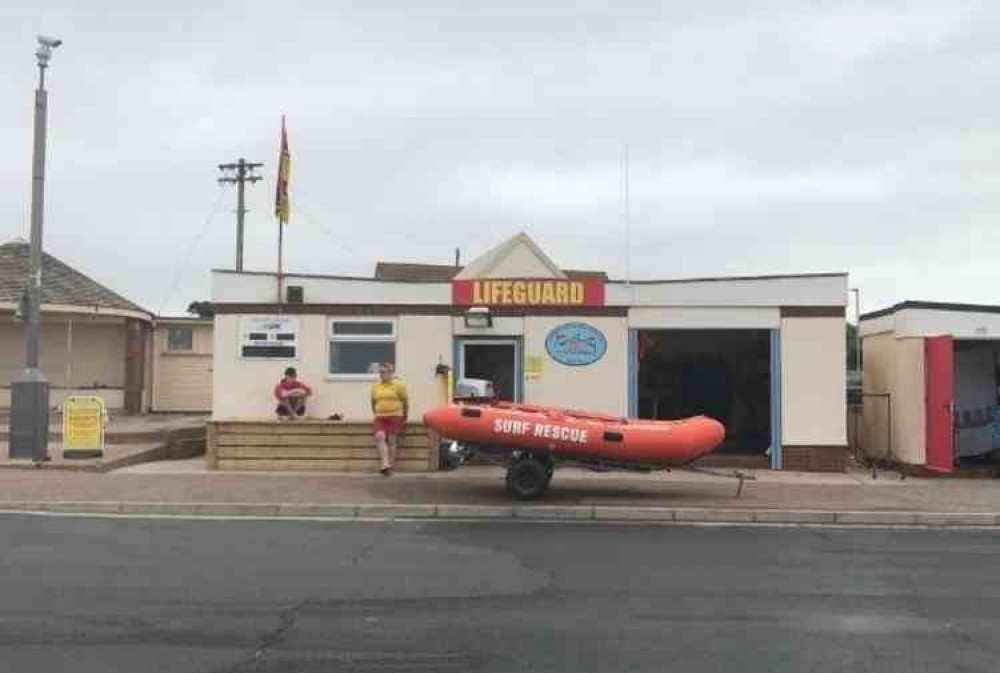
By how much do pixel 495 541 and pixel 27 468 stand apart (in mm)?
8747

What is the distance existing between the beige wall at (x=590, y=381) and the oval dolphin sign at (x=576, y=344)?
0.24 feet

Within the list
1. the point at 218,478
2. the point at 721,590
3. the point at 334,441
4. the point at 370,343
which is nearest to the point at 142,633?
the point at 721,590

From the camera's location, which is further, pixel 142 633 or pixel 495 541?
pixel 495 541

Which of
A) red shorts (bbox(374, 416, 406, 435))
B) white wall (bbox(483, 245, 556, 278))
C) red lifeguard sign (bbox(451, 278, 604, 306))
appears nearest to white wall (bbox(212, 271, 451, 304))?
red lifeguard sign (bbox(451, 278, 604, 306))

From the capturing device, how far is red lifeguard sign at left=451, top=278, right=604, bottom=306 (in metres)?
16.6

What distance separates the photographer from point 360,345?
16.7 metres

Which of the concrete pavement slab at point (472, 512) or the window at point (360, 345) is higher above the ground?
the window at point (360, 345)

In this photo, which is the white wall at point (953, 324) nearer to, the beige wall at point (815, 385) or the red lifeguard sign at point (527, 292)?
the beige wall at point (815, 385)

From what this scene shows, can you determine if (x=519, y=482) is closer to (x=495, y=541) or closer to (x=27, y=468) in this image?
(x=495, y=541)

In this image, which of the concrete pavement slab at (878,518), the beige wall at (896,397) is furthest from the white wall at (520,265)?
the concrete pavement slab at (878,518)

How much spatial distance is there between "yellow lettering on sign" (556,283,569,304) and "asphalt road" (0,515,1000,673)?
6246mm

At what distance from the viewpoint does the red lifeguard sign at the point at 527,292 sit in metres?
16.6

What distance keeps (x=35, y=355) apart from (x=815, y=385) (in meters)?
12.4

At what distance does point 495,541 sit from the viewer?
1009cm
